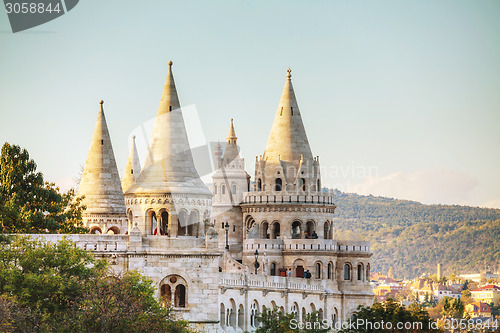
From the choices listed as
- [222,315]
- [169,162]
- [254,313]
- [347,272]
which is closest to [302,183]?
[347,272]

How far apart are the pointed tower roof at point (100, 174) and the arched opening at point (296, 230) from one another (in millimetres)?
21397

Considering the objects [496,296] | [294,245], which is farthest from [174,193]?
[496,296]

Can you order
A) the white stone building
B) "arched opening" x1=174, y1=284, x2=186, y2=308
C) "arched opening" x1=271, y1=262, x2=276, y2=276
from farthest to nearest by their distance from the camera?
"arched opening" x1=271, y1=262, x2=276, y2=276 < "arched opening" x1=174, y1=284, x2=186, y2=308 < the white stone building

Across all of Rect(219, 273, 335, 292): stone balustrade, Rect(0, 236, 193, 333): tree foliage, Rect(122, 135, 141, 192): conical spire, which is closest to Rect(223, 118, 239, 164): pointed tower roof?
Rect(219, 273, 335, 292): stone balustrade

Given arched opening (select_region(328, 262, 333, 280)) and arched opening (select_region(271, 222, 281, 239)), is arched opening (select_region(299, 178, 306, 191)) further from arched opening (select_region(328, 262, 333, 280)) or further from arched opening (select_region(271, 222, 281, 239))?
arched opening (select_region(328, 262, 333, 280))

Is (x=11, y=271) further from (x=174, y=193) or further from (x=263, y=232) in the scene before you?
(x=263, y=232)

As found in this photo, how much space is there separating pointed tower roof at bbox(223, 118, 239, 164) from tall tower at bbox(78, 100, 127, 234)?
2494 centimetres

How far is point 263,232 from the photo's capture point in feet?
271

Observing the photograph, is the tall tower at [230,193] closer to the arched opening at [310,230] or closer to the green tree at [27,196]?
the arched opening at [310,230]

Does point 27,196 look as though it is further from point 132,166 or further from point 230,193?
point 230,193

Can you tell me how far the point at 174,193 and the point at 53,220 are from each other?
844cm

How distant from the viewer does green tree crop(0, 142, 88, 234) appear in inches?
2248

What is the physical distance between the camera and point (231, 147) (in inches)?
3519

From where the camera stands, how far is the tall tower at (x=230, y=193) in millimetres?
84688
